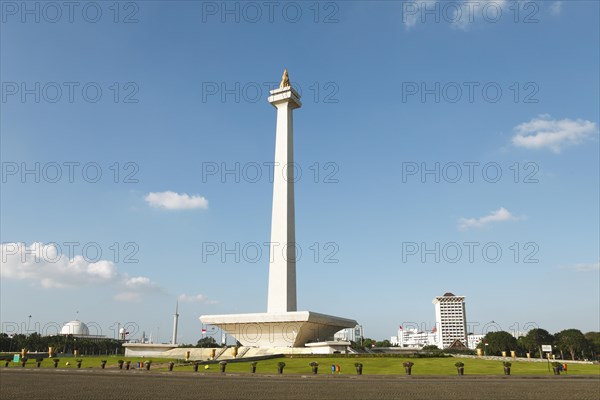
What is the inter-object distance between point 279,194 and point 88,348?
2696 inches

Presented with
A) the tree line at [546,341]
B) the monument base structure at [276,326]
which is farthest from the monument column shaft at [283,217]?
the tree line at [546,341]

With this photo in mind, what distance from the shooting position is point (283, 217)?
5875 cm

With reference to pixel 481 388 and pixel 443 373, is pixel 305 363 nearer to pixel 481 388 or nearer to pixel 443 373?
pixel 443 373

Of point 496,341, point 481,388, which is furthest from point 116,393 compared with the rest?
point 496,341

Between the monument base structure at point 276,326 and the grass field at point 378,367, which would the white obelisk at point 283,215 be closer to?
the monument base structure at point 276,326

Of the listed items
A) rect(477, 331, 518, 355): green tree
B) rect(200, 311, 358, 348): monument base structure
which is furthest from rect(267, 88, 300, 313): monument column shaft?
rect(477, 331, 518, 355): green tree

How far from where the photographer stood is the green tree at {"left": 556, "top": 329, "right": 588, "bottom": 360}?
85.4m

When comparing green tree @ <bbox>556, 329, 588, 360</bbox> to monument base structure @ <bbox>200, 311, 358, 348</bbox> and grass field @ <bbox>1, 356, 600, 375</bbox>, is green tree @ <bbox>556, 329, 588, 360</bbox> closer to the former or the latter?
monument base structure @ <bbox>200, 311, 358, 348</bbox>

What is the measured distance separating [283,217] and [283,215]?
244mm

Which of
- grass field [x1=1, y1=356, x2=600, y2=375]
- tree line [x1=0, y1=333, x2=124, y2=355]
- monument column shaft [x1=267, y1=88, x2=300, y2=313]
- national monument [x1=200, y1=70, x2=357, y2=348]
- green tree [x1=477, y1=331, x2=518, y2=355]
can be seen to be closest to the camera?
grass field [x1=1, y1=356, x2=600, y2=375]

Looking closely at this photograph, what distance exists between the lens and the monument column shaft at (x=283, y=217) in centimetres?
5706

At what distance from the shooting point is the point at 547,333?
323ft

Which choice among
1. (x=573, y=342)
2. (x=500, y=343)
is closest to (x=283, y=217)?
(x=500, y=343)

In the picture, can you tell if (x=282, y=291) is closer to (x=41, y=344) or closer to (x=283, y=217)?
(x=283, y=217)
